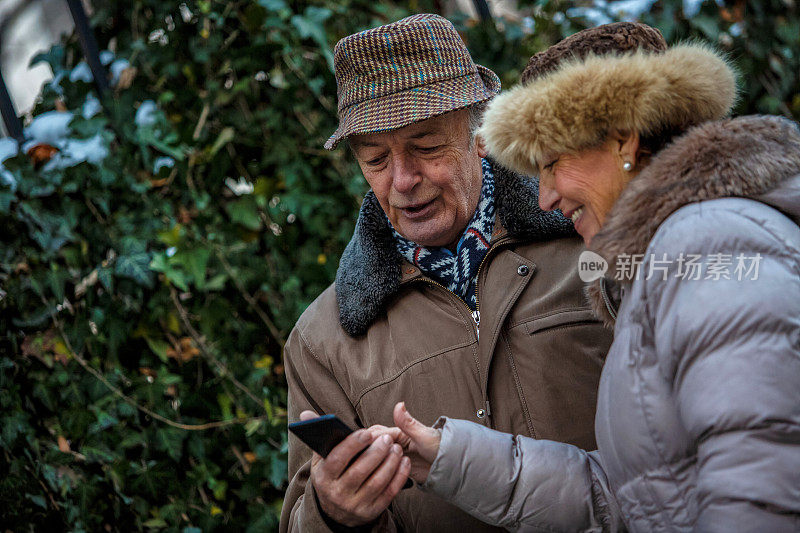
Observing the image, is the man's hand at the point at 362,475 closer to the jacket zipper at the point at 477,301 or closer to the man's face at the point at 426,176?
the jacket zipper at the point at 477,301

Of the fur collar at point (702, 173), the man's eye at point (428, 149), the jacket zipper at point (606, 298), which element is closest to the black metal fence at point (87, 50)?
the man's eye at point (428, 149)

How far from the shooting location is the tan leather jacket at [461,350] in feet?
5.89

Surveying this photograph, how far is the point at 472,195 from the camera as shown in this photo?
78.7 inches

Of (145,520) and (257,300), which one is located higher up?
(257,300)

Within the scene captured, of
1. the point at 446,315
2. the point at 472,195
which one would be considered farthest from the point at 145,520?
the point at 472,195

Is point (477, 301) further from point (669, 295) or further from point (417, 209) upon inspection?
point (669, 295)

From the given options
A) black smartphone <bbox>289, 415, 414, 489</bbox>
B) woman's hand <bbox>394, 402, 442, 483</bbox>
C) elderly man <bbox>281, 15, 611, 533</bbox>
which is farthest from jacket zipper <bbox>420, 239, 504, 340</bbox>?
black smartphone <bbox>289, 415, 414, 489</bbox>

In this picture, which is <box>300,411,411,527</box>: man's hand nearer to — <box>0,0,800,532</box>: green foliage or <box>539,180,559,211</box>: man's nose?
<box>539,180,559,211</box>: man's nose

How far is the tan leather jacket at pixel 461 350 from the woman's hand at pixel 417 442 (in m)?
0.26

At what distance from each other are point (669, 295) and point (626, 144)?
1.10 ft

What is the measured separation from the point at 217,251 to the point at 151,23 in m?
1.07

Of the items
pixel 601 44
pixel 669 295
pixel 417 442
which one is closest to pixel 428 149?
pixel 601 44

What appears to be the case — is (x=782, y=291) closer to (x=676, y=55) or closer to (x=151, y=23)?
(x=676, y=55)

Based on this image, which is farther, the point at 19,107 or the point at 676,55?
the point at 19,107
